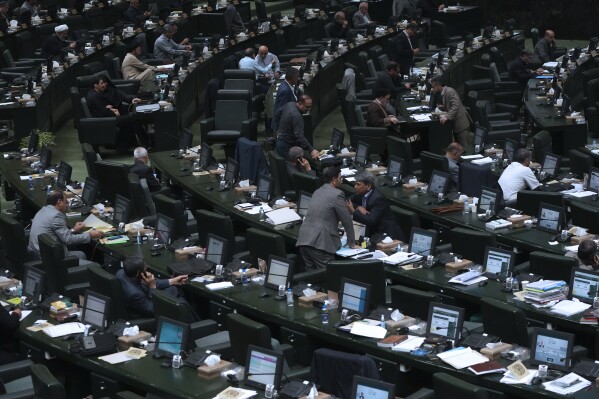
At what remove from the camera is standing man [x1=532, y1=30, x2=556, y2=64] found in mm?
24125

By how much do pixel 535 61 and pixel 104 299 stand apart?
562 inches

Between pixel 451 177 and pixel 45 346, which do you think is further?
pixel 451 177

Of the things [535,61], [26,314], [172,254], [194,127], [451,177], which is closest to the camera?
[26,314]

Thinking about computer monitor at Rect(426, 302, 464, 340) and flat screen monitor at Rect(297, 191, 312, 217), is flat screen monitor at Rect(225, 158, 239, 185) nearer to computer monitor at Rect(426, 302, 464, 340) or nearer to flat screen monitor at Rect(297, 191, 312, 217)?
flat screen monitor at Rect(297, 191, 312, 217)

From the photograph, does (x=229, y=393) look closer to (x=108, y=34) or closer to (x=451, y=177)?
(x=451, y=177)

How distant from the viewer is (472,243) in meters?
12.8

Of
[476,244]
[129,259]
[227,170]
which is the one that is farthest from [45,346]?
[227,170]

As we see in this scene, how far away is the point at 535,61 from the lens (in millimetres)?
24000

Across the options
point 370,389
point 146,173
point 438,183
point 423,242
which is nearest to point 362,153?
point 438,183

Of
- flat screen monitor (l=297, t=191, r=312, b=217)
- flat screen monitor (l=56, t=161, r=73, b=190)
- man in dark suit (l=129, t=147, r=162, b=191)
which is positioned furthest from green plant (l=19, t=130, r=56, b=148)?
flat screen monitor (l=297, t=191, r=312, b=217)

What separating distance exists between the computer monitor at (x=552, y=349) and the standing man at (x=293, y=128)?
7326mm

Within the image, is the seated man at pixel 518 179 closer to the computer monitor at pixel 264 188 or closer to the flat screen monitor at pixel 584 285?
the computer monitor at pixel 264 188

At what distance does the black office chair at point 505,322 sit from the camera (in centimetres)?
1064

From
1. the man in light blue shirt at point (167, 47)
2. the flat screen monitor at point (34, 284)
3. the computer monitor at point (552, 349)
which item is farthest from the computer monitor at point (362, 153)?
the man in light blue shirt at point (167, 47)
